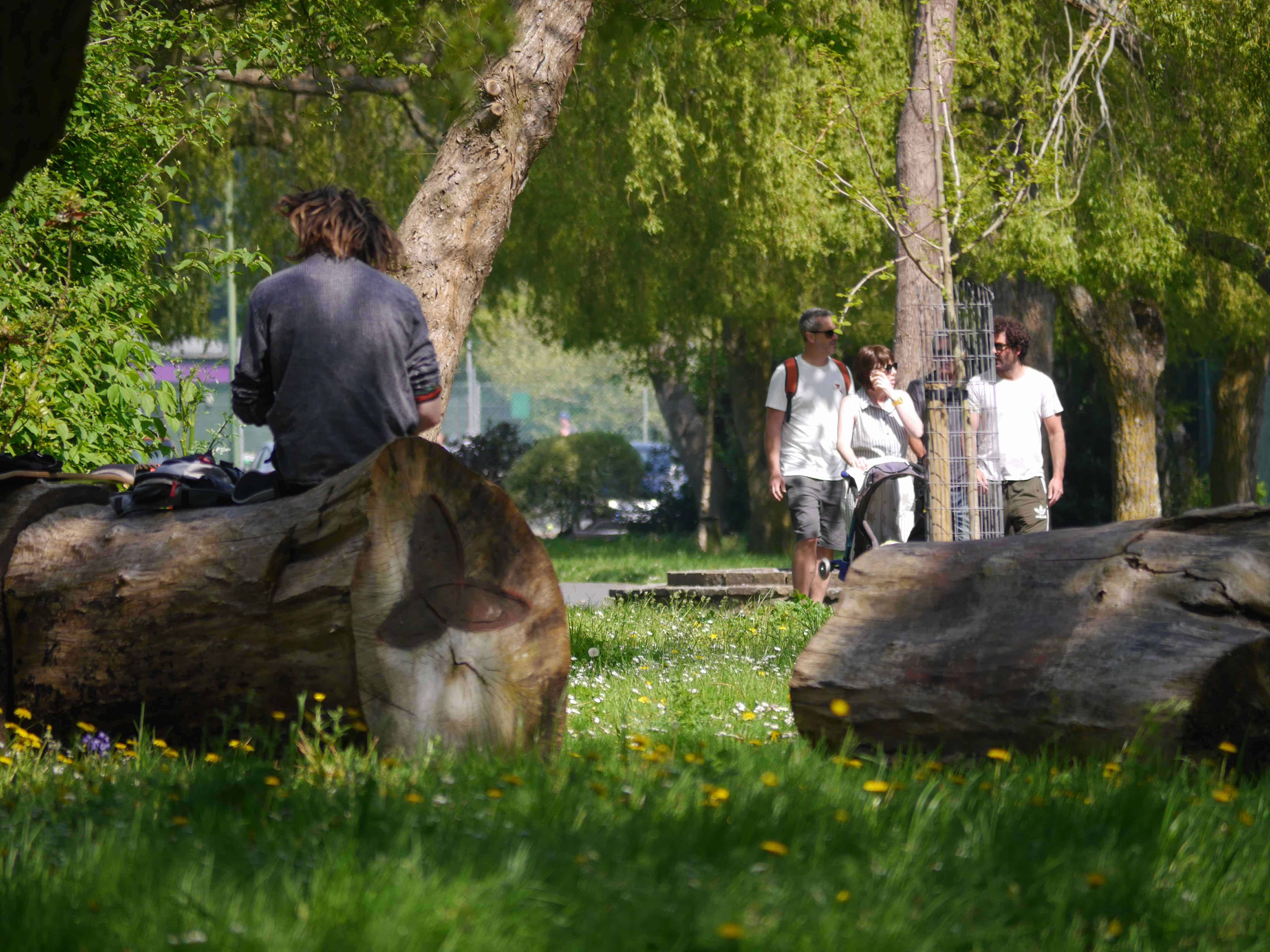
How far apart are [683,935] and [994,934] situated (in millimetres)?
581

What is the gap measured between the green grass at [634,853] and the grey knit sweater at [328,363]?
1070 millimetres

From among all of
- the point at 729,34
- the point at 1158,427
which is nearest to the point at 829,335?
the point at 729,34

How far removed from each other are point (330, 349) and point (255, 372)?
1.07 ft

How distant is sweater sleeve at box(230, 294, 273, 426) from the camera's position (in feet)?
15.3

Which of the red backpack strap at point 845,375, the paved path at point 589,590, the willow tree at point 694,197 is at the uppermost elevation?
the willow tree at point 694,197

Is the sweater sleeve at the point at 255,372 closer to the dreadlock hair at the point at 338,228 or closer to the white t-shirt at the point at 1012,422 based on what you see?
the dreadlock hair at the point at 338,228

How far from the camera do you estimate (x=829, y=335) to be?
9.26m

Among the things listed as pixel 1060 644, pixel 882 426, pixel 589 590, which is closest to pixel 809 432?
pixel 882 426

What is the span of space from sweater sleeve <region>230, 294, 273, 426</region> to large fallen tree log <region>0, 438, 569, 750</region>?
1.46ft

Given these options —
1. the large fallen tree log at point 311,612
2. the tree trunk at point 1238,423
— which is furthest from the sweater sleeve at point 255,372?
the tree trunk at point 1238,423

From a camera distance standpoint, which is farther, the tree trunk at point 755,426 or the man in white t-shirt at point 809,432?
the tree trunk at point 755,426

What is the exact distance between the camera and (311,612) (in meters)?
4.03

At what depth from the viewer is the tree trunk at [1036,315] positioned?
16000 mm

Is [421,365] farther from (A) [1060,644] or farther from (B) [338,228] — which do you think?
(A) [1060,644]
